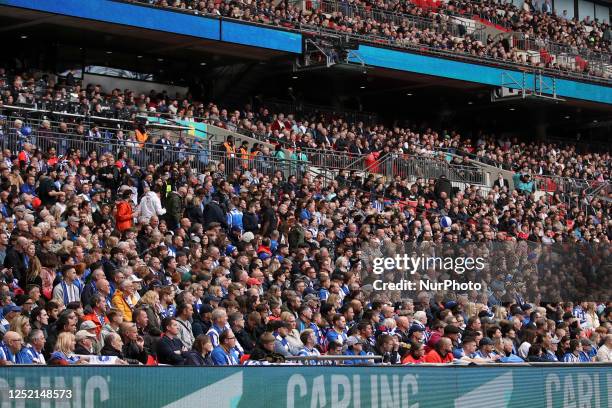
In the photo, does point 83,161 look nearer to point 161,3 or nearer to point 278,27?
point 161,3

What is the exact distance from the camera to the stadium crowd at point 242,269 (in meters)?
13.4

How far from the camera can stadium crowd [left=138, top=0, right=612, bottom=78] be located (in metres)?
35.3

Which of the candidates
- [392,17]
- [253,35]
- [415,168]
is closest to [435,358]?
[415,168]

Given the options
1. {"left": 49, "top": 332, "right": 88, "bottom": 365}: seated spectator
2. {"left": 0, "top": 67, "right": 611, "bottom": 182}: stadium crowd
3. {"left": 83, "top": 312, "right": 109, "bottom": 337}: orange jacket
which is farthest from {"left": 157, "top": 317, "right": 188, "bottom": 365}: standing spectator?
{"left": 0, "top": 67, "right": 611, "bottom": 182}: stadium crowd

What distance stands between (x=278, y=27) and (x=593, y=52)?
16536 mm

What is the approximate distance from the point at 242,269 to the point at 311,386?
25.9 feet

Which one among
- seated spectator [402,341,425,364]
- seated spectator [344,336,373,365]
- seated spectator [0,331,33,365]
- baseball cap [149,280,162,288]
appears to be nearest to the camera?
seated spectator [0,331,33,365]

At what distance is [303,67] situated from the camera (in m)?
36.2

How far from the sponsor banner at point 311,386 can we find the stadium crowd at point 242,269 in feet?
2.62

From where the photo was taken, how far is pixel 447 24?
138 feet

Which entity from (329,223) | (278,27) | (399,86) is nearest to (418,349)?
(329,223)

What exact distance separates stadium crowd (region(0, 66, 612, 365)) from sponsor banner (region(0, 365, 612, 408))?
0.80 m

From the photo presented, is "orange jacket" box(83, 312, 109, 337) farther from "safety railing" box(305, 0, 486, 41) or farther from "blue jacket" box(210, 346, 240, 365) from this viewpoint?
"safety railing" box(305, 0, 486, 41)

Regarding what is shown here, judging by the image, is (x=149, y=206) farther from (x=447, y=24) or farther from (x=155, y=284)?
(x=447, y=24)
